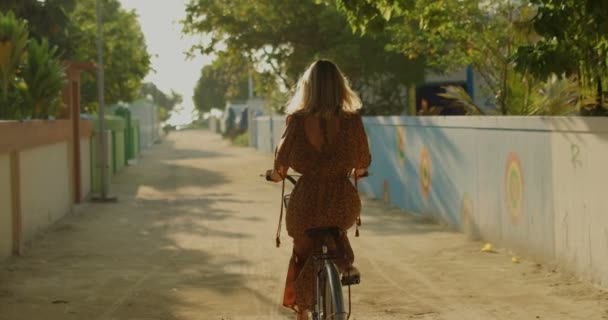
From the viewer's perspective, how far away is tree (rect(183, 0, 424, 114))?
27.1m

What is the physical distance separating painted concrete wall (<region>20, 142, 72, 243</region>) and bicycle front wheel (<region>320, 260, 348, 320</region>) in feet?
24.2

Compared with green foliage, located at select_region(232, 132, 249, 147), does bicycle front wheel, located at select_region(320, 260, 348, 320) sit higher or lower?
higher

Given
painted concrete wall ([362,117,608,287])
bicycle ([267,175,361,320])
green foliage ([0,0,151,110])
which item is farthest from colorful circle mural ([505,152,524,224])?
green foliage ([0,0,151,110])

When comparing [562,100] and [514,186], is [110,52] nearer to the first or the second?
[562,100]

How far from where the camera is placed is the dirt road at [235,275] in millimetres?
8492

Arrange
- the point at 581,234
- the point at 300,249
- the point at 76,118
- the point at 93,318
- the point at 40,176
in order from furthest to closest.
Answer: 1. the point at 76,118
2. the point at 40,176
3. the point at 581,234
4. the point at 93,318
5. the point at 300,249

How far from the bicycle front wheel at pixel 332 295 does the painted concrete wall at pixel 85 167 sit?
45.1ft

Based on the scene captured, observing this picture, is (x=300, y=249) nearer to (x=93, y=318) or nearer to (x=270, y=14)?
(x=93, y=318)

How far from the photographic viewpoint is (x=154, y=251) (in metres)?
12.5

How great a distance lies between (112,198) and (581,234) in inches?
474

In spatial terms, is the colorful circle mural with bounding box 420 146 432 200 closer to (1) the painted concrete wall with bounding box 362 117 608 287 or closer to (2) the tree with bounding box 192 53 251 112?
(1) the painted concrete wall with bounding box 362 117 608 287

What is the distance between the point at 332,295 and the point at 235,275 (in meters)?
4.83

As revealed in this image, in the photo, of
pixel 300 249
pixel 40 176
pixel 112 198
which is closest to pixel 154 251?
pixel 40 176

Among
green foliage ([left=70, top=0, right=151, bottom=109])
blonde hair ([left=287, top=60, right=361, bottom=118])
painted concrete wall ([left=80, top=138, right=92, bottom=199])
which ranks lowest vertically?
painted concrete wall ([left=80, top=138, right=92, bottom=199])
